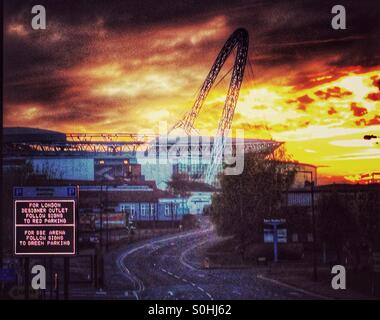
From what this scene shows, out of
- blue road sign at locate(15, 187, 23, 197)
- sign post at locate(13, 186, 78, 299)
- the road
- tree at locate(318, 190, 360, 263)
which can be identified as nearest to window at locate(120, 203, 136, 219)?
the road

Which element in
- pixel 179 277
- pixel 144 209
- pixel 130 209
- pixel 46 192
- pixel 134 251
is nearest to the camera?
pixel 46 192

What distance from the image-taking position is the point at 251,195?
22172 mm

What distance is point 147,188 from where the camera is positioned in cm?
2173

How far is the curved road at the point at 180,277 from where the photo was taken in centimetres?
1966

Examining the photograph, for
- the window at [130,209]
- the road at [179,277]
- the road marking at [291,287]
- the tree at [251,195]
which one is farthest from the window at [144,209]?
the road marking at [291,287]

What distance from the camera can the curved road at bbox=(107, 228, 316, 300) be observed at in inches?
774

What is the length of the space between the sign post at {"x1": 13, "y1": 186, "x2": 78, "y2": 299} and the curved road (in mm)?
2765

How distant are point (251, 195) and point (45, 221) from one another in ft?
23.4

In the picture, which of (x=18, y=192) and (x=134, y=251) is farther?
(x=134, y=251)

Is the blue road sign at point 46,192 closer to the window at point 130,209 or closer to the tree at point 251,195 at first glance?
the window at point 130,209

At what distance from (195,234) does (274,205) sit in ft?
9.14

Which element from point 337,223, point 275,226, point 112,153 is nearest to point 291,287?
point 275,226

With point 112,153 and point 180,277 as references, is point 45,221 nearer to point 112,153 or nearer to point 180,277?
point 112,153
